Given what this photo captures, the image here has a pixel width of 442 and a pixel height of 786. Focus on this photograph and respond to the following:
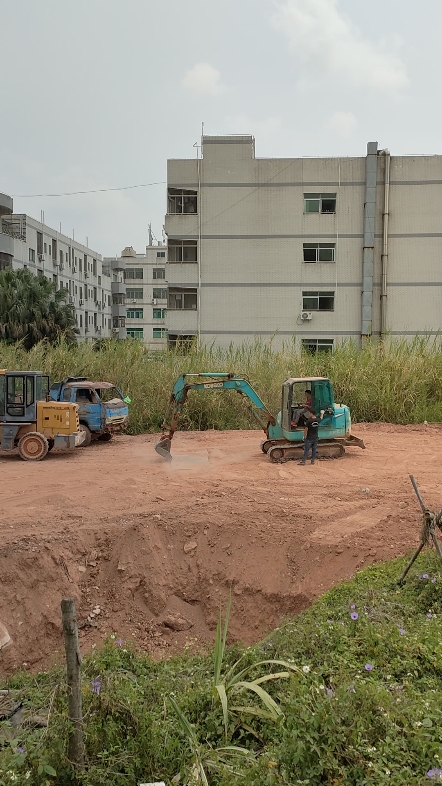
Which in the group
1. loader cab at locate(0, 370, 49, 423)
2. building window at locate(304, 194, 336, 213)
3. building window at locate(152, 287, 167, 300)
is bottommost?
loader cab at locate(0, 370, 49, 423)

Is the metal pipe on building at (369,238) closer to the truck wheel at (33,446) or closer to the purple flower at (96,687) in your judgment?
the truck wheel at (33,446)

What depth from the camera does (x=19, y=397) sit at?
13.5 m

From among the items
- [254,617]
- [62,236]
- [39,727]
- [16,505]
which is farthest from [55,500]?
[62,236]

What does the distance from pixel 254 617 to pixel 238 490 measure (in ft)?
10.4

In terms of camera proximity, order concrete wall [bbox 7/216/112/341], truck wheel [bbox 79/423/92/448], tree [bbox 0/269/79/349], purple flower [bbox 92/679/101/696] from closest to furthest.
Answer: purple flower [bbox 92/679/101/696], truck wheel [bbox 79/423/92/448], tree [bbox 0/269/79/349], concrete wall [bbox 7/216/112/341]

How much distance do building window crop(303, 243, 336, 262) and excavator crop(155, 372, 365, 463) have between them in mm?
17378

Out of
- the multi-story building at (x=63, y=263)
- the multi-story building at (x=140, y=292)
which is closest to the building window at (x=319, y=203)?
the multi-story building at (x=63, y=263)

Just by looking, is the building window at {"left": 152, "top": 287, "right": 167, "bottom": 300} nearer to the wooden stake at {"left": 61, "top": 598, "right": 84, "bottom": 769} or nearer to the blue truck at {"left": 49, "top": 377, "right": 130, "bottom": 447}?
the blue truck at {"left": 49, "top": 377, "right": 130, "bottom": 447}

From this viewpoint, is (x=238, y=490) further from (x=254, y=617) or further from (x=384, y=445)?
(x=384, y=445)

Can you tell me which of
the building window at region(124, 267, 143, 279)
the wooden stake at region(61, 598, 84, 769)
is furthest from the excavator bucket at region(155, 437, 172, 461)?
the building window at region(124, 267, 143, 279)

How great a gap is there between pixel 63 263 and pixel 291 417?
4121cm

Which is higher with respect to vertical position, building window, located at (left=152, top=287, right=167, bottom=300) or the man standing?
building window, located at (left=152, top=287, right=167, bottom=300)

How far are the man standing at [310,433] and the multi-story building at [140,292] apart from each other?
51206mm

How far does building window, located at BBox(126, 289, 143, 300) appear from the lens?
64.5 m
